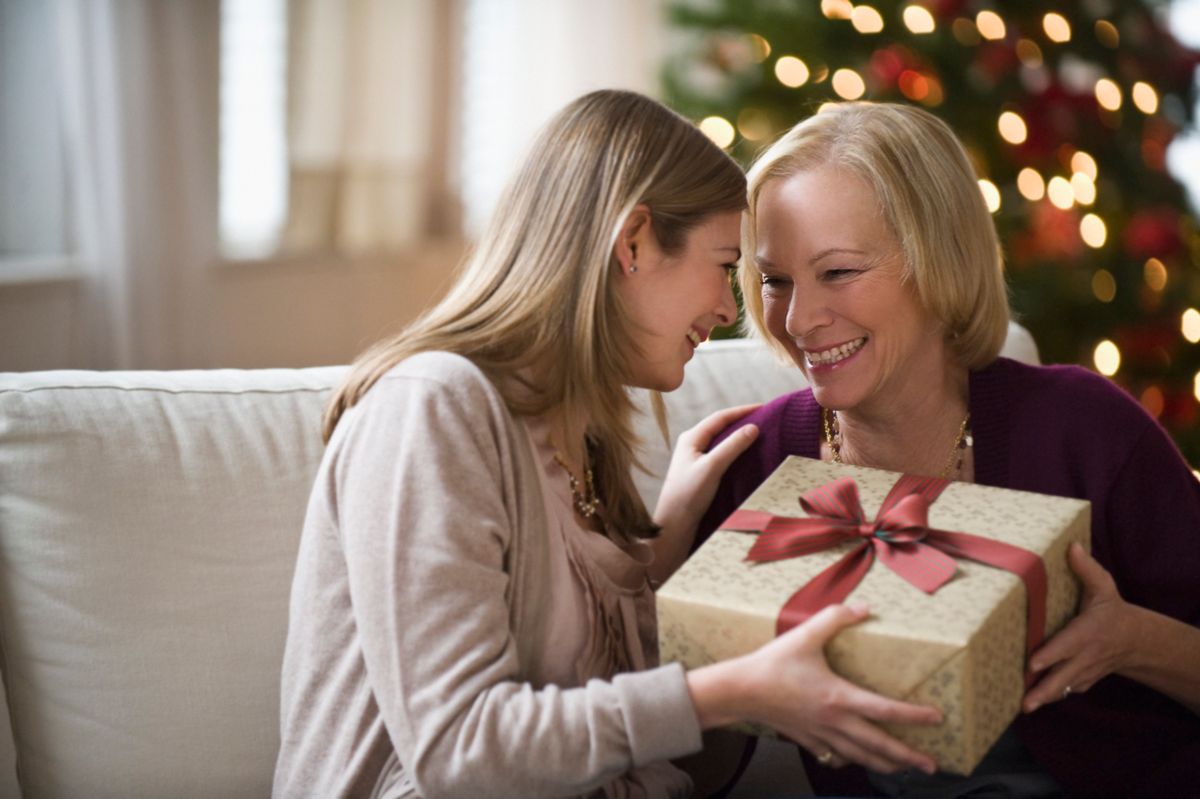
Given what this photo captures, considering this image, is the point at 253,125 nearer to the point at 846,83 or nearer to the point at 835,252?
the point at 846,83

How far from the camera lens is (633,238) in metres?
1.40

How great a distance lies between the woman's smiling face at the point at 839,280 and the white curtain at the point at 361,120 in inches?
97.9

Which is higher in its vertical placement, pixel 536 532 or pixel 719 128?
pixel 719 128

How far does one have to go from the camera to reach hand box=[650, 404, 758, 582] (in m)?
1.69

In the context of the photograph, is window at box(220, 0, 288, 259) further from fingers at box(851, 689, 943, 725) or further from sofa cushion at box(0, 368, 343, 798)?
fingers at box(851, 689, 943, 725)

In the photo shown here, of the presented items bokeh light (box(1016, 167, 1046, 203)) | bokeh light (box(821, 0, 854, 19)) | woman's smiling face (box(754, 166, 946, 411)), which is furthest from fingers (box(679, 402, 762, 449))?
bokeh light (box(1016, 167, 1046, 203))

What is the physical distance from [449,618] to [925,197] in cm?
82

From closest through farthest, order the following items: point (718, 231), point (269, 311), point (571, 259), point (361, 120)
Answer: point (571, 259) → point (718, 231) → point (269, 311) → point (361, 120)

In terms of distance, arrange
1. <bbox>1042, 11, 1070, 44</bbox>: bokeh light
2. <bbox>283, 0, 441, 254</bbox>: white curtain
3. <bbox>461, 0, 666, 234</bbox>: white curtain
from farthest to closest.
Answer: <bbox>461, 0, 666, 234</bbox>: white curtain → <bbox>283, 0, 441, 254</bbox>: white curtain → <bbox>1042, 11, 1070, 44</bbox>: bokeh light

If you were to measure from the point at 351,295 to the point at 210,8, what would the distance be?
100 centimetres

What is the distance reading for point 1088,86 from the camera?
324 centimetres

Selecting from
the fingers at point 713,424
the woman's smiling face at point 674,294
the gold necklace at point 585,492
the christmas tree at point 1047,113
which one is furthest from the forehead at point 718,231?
the christmas tree at point 1047,113

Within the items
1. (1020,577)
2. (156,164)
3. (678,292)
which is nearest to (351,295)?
(156,164)

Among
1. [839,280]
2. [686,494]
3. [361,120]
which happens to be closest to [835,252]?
[839,280]
